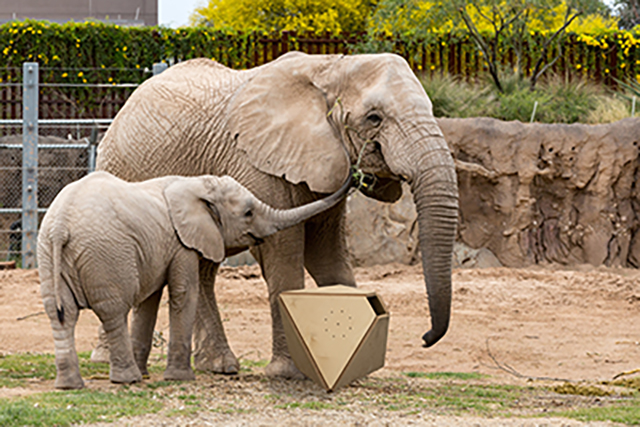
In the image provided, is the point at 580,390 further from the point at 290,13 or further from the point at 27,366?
the point at 290,13

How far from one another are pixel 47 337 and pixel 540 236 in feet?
24.9

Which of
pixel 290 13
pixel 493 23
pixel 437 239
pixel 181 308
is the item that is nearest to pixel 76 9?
pixel 290 13

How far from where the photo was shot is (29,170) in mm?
13047

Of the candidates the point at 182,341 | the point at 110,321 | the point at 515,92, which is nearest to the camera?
the point at 110,321

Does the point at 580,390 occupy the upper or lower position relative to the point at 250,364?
upper

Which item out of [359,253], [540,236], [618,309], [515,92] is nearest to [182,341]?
[618,309]

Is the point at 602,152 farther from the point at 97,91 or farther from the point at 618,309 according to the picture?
the point at 97,91

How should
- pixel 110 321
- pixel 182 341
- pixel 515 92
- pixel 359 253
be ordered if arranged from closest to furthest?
1. pixel 110 321
2. pixel 182 341
3. pixel 359 253
4. pixel 515 92

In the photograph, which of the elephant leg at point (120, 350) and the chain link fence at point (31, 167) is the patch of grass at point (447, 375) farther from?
the chain link fence at point (31, 167)

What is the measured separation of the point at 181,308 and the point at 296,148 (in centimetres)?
135

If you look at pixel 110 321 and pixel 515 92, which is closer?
pixel 110 321

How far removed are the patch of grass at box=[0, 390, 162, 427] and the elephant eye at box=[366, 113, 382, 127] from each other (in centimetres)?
223

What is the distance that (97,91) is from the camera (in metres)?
16.5

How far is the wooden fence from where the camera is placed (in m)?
16.6
